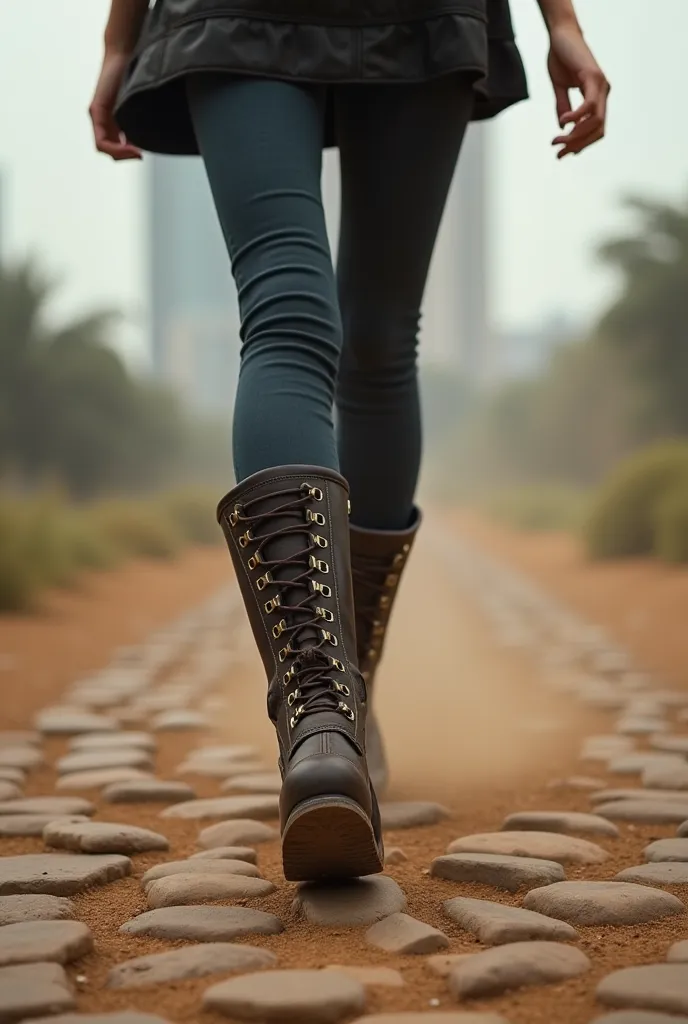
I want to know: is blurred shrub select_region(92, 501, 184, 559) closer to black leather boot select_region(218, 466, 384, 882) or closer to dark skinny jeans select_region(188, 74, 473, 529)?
dark skinny jeans select_region(188, 74, 473, 529)

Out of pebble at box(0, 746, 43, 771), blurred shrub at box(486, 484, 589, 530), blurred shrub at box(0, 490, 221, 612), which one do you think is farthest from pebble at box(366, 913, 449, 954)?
blurred shrub at box(486, 484, 589, 530)

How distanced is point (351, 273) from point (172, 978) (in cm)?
92

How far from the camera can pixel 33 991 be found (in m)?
0.88

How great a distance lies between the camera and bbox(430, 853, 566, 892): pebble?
1.26 m

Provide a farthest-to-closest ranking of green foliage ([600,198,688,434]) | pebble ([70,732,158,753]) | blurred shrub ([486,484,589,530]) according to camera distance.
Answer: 1. blurred shrub ([486,484,589,530])
2. green foliage ([600,198,688,434])
3. pebble ([70,732,158,753])

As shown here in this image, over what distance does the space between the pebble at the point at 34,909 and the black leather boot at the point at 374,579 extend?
0.63 meters

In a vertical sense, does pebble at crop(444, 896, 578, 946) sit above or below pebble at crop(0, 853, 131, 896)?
below

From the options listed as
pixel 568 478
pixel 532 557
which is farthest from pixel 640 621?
pixel 568 478

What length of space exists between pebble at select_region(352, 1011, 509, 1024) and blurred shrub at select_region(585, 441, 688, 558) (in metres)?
7.89

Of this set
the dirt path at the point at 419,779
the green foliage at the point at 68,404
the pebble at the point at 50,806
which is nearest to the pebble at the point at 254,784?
the dirt path at the point at 419,779

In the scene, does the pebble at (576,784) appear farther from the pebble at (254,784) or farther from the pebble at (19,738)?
the pebble at (19,738)

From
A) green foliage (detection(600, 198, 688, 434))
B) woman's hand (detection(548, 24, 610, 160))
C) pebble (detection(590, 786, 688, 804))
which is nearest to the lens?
woman's hand (detection(548, 24, 610, 160))

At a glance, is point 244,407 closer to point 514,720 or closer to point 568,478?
point 514,720

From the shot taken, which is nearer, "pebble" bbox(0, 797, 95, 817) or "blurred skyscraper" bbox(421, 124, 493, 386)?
"pebble" bbox(0, 797, 95, 817)
